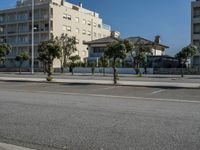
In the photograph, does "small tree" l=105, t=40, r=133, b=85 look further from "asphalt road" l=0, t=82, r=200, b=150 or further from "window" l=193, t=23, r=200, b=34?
"window" l=193, t=23, r=200, b=34

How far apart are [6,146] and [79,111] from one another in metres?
4.40

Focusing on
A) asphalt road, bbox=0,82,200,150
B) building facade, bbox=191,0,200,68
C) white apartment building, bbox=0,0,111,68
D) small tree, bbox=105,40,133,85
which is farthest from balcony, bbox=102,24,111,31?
asphalt road, bbox=0,82,200,150

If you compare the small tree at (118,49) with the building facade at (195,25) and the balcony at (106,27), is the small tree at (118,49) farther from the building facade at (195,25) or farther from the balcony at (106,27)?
the balcony at (106,27)

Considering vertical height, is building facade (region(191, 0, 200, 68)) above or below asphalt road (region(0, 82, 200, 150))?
above

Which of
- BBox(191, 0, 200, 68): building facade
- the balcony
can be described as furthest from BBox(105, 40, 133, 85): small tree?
the balcony

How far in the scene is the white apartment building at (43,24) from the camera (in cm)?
8356

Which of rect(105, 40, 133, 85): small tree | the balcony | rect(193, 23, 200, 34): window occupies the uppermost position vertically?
the balcony

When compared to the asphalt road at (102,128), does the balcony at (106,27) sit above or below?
above

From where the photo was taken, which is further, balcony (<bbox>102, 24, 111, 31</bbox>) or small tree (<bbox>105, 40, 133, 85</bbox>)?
balcony (<bbox>102, 24, 111, 31</bbox>)

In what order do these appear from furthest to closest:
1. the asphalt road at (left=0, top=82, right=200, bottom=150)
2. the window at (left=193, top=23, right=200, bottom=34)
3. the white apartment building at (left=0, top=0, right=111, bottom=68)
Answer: the white apartment building at (left=0, top=0, right=111, bottom=68) < the window at (left=193, top=23, right=200, bottom=34) < the asphalt road at (left=0, top=82, right=200, bottom=150)

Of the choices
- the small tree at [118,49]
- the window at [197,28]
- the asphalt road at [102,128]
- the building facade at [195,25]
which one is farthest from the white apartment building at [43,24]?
the asphalt road at [102,128]

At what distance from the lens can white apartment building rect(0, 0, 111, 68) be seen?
8356 cm

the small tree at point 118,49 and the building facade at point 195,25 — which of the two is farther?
the building facade at point 195,25

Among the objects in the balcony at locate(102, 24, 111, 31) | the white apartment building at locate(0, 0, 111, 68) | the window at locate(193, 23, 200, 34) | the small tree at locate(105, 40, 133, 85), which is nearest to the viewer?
the small tree at locate(105, 40, 133, 85)
